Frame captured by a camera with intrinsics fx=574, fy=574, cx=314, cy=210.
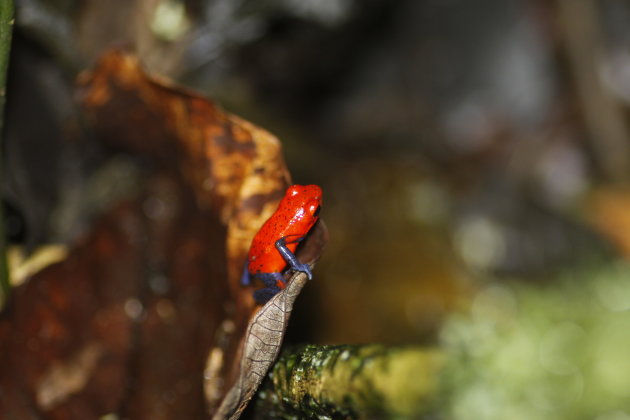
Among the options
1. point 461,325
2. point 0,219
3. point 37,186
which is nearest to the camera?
point 0,219

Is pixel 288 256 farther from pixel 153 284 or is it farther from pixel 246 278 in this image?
pixel 153 284

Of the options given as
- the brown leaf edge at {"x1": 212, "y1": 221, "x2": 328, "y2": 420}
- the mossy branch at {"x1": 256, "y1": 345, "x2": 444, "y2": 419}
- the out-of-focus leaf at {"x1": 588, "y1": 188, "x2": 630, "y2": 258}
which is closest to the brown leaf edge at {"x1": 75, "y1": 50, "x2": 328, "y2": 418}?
the brown leaf edge at {"x1": 212, "y1": 221, "x2": 328, "y2": 420}

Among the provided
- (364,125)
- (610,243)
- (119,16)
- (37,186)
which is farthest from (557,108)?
(37,186)

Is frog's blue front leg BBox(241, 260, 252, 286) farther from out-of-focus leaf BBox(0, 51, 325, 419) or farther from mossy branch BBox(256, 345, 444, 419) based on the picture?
mossy branch BBox(256, 345, 444, 419)

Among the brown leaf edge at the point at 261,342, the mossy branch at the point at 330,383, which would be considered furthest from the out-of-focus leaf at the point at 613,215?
the brown leaf edge at the point at 261,342

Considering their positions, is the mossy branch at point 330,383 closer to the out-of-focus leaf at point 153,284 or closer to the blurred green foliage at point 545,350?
the out-of-focus leaf at point 153,284

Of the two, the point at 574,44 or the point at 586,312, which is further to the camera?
the point at 574,44

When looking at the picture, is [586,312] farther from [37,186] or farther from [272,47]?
[37,186]
